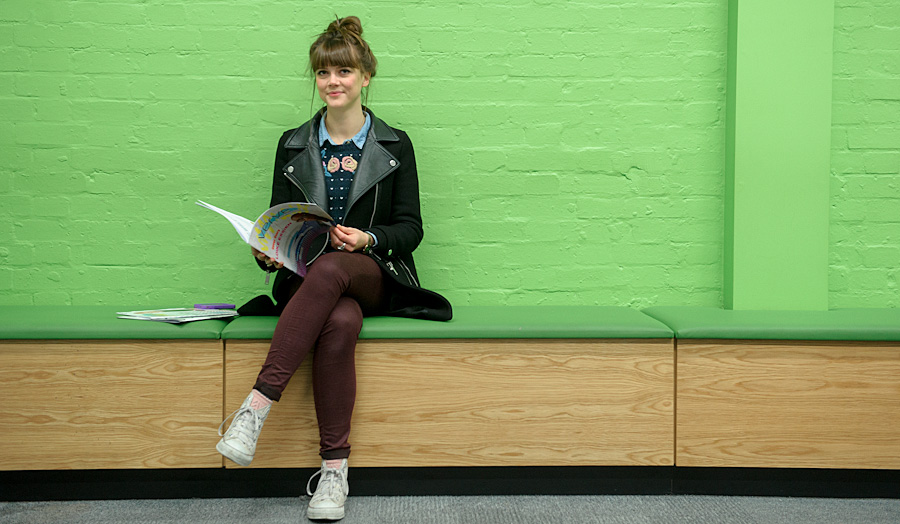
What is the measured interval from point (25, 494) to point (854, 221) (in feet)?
9.31

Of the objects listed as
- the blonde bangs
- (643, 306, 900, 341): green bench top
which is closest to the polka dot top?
the blonde bangs

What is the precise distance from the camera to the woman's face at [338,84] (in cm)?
203

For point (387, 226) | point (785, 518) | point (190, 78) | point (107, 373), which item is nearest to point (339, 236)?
point (387, 226)

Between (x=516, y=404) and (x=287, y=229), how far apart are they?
0.81 meters

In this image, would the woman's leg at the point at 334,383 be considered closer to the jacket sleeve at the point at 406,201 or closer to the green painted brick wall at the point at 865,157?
the jacket sleeve at the point at 406,201

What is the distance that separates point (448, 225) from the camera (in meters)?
2.42

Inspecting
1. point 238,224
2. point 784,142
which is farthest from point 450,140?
point 784,142

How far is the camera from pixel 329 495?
171cm

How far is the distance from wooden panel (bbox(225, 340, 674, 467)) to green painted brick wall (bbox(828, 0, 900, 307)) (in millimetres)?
1045

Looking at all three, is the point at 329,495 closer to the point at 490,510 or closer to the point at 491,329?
the point at 490,510

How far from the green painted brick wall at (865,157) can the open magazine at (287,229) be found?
1.86 m

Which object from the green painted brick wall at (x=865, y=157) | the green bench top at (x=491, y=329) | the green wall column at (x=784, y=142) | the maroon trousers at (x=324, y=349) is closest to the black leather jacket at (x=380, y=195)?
the green bench top at (x=491, y=329)

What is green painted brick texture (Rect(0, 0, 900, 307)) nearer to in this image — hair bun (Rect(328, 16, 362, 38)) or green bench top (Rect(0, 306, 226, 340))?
hair bun (Rect(328, 16, 362, 38))

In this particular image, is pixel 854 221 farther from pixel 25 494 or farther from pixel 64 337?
pixel 25 494
